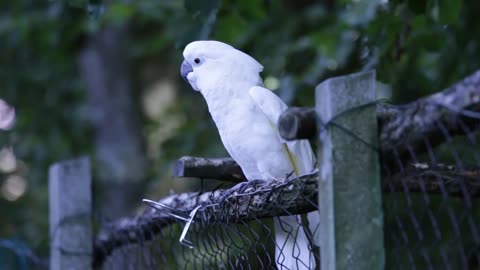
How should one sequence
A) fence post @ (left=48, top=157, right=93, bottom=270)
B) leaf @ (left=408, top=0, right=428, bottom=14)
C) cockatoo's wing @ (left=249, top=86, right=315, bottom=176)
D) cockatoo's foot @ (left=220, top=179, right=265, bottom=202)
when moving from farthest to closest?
fence post @ (left=48, top=157, right=93, bottom=270), leaf @ (left=408, top=0, right=428, bottom=14), cockatoo's wing @ (left=249, top=86, right=315, bottom=176), cockatoo's foot @ (left=220, top=179, right=265, bottom=202)

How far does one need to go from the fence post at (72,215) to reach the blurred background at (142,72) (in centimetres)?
10

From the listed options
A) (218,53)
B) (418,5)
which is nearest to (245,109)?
(218,53)

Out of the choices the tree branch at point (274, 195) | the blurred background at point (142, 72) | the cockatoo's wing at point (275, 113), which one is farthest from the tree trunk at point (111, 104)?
the cockatoo's wing at point (275, 113)

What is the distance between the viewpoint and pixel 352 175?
52.3 inches

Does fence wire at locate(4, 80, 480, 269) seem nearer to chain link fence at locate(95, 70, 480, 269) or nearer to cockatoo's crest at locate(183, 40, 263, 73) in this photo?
chain link fence at locate(95, 70, 480, 269)

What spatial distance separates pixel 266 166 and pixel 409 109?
1.02 meters

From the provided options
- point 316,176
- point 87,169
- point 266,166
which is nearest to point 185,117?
point 87,169

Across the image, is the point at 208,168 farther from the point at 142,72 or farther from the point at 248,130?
the point at 142,72

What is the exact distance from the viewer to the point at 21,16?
5543 mm

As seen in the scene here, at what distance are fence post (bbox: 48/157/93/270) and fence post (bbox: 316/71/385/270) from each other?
5.98ft

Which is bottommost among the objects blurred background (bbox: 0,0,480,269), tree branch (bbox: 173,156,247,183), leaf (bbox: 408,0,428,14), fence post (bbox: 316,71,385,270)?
fence post (bbox: 316,71,385,270)

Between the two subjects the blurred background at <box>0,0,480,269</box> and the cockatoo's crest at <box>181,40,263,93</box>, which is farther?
the blurred background at <box>0,0,480,269</box>

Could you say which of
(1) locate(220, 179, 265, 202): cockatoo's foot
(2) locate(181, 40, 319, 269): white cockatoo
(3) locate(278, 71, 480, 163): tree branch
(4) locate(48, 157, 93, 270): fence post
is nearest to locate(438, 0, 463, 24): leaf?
(2) locate(181, 40, 319, 269): white cockatoo

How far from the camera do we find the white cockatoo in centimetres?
219
